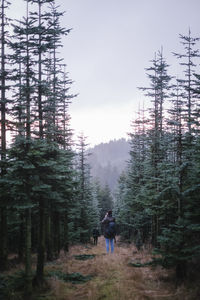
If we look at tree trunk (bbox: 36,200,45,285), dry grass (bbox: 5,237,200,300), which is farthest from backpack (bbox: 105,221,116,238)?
tree trunk (bbox: 36,200,45,285)

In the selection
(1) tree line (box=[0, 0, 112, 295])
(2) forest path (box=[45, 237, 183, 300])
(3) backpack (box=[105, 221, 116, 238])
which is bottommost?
(2) forest path (box=[45, 237, 183, 300])

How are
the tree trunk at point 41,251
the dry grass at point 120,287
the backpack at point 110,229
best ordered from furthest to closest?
the backpack at point 110,229 < the tree trunk at point 41,251 < the dry grass at point 120,287

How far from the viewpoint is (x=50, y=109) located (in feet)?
42.5

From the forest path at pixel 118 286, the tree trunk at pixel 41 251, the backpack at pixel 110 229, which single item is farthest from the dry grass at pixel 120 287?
the backpack at pixel 110 229

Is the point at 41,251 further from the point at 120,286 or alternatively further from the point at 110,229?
the point at 110,229

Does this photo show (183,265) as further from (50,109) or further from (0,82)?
(0,82)

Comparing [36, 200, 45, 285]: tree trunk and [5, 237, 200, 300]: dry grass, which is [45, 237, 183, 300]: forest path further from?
[36, 200, 45, 285]: tree trunk

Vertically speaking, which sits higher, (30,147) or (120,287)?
(30,147)

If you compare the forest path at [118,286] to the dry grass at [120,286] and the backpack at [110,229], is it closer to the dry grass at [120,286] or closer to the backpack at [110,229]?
the dry grass at [120,286]

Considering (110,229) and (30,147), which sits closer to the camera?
(30,147)

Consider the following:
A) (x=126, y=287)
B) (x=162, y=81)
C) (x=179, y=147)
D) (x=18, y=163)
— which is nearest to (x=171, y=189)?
(x=179, y=147)

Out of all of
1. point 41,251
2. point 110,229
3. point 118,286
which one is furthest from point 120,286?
point 110,229

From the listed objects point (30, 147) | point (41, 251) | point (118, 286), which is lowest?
point (118, 286)

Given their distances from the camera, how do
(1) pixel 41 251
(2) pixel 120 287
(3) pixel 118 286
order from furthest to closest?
(1) pixel 41 251 → (3) pixel 118 286 → (2) pixel 120 287
